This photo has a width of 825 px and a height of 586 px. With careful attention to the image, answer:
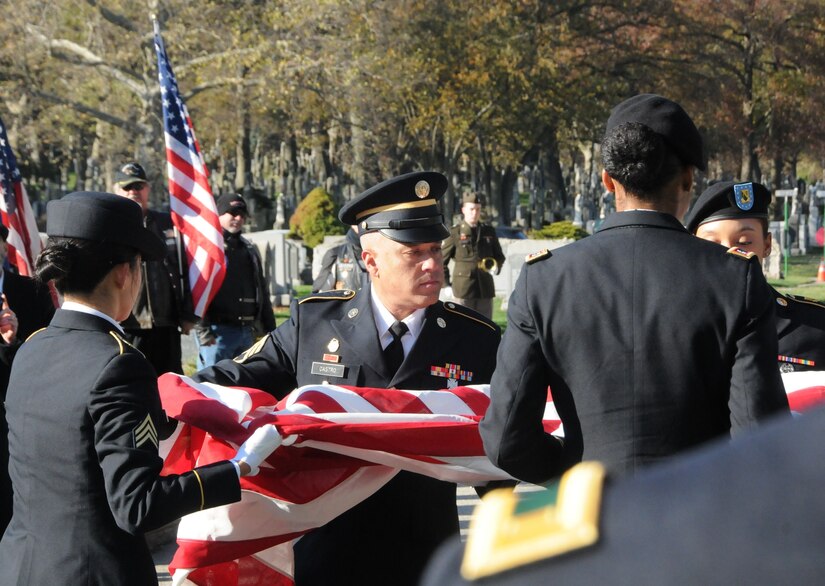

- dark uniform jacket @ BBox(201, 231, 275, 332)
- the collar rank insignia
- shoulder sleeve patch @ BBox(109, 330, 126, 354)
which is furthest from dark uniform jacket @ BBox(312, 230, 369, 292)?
shoulder sleeve patch @ BBox(109, 330, 126, 354)

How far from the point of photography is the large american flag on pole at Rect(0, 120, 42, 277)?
8724mm

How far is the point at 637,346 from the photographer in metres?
2.37

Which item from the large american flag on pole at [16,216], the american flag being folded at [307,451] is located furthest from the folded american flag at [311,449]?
the large american flag on pole at [16,216]

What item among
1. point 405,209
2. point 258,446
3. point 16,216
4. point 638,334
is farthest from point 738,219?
point 16,216

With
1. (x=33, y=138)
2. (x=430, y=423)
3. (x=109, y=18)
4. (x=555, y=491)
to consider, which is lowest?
(x=430, y=423)

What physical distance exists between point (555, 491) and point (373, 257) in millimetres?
2570

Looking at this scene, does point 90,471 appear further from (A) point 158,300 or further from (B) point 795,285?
(B) point 795,285

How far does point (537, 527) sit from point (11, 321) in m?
4.51

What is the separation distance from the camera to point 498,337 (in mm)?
3738

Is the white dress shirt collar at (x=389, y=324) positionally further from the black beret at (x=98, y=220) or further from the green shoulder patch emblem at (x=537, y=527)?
the green shoulder patch emblem at (x=537, y=527)

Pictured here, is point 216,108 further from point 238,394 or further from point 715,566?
point 715,566

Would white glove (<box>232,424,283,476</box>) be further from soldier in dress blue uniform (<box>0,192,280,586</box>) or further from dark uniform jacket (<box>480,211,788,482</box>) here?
dark uniform jacket (<box>480,211,788,482</box>)

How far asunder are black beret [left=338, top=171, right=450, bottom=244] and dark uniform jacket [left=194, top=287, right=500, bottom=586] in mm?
229

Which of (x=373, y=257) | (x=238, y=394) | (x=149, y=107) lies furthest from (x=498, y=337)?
(x=149, y=107)
